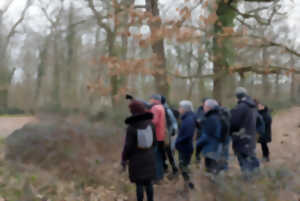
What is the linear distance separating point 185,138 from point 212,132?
686 mm

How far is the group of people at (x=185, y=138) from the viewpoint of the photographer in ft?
16.8

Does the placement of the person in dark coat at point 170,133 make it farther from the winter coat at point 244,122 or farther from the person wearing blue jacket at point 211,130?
the winter coat at point 244,122

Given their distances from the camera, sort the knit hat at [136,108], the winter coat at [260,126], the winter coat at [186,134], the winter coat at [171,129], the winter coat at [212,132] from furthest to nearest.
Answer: the winter coat at [260,126], the winter coat at [171,129], the winter coat at [186,134], the winter coat at [212,132], the knit hat at [136,108]

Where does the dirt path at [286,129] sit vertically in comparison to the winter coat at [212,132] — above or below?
below

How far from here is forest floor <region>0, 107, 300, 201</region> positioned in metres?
4.26

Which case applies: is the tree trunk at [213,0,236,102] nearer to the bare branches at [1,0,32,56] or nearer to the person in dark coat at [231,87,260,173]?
the person in dark coat at [231,87,260,173]

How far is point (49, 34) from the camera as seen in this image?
23.3 metres

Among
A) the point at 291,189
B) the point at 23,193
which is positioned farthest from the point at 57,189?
the point at 291,189

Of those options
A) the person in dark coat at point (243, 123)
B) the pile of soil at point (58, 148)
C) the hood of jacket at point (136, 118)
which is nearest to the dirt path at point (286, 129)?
the person in dark coat at point (243, 123)

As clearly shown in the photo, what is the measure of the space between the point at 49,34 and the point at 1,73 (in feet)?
31.8

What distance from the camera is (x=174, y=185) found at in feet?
22.4

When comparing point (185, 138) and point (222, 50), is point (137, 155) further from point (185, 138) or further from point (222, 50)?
point (222, 50)

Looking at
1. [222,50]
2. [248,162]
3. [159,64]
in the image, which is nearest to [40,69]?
[159,64]

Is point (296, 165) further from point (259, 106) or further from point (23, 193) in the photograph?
point (23, 193)
